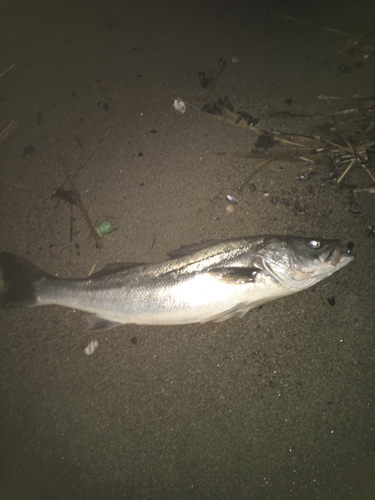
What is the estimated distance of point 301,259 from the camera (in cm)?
242

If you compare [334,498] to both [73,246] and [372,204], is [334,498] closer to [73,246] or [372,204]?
[372,204]

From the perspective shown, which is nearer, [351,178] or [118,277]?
[118,277]

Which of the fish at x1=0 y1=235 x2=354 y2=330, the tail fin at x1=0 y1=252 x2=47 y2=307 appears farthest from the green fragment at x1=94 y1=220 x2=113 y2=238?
the tail fin at x1=0 y1=252 x2=47 y2=307

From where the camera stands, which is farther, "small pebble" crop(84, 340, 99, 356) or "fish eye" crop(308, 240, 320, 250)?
"small pebble" crop(84, 340, 99, 356)

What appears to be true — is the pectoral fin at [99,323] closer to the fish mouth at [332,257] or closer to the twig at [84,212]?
the twig at [84,212]

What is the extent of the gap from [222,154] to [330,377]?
2.86 m

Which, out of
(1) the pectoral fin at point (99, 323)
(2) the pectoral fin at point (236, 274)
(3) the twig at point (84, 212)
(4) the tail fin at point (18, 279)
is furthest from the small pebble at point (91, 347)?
(2) the pectoral fin at point (236, 274)

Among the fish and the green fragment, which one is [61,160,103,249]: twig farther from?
the fish

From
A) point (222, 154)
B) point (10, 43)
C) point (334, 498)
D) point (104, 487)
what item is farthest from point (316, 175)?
point (10, 43)

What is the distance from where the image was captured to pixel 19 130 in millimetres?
3473

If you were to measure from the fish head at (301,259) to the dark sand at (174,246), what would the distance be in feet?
1.50

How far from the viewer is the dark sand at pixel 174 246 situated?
273 cm

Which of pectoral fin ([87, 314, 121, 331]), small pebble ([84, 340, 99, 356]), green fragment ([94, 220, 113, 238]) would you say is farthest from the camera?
green fragment ([94, 220, 113, 238])

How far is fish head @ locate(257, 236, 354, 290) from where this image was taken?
2400mm
